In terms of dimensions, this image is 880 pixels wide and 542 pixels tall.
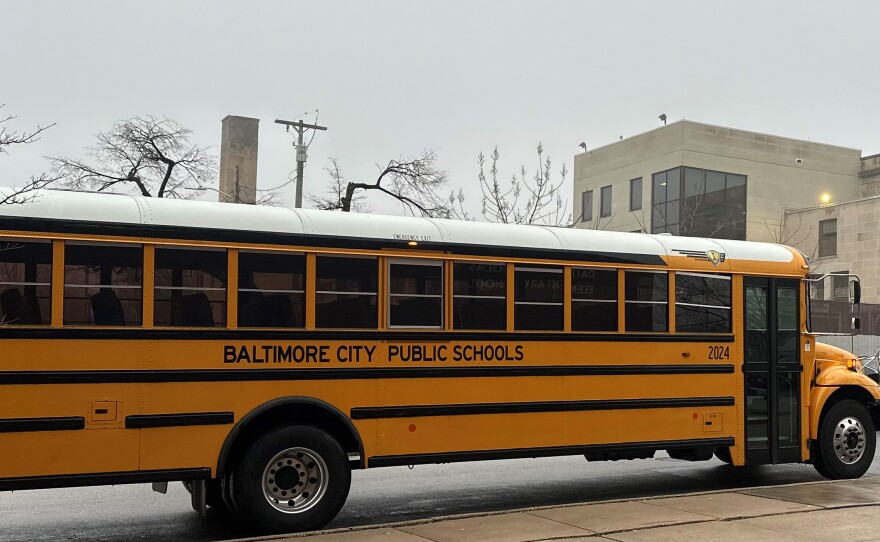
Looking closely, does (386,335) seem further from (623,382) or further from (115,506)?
(115,506)

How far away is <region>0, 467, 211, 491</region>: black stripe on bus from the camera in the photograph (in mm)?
6852

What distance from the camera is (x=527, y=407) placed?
346 inches

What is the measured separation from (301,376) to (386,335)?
2.61 ft

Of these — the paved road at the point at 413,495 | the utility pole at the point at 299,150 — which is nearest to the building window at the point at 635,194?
the utility pole at the point at 299,150

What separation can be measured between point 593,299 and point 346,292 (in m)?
2.44

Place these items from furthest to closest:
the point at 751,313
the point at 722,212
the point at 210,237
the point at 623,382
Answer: the point at 722,212
the point at 751,313
the point at 623,382
the point at 210,237

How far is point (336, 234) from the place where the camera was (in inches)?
316

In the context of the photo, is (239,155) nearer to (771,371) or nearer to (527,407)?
(771,371)

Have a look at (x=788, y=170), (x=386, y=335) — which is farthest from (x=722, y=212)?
(x=386, y=335)

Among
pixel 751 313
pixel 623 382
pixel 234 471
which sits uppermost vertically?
pixel 751 313

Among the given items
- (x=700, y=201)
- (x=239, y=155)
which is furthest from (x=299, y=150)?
(x=700, y=201)

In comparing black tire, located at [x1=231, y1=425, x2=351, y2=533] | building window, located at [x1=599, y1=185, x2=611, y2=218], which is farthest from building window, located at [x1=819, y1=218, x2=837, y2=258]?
black tire, located at [x1=231, y1=425, x2=351, y2=533]

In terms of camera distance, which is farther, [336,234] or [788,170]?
[788,170]

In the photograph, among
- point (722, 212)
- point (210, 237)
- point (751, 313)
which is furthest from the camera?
point (722, 212)
